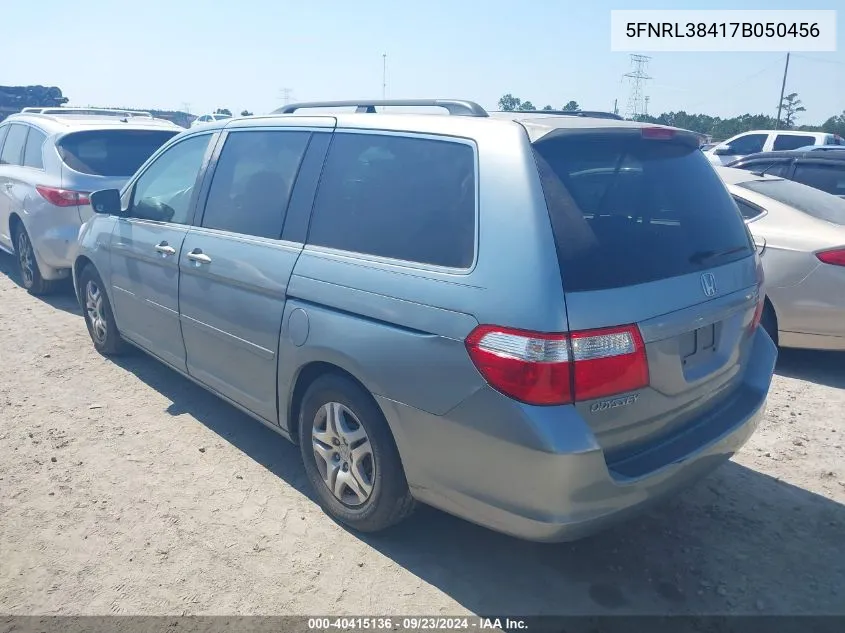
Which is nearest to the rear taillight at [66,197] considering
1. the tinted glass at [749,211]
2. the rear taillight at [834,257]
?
the tinted glass at [749,211]

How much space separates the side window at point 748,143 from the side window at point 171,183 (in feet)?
50.0

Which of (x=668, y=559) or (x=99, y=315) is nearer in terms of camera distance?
(x=668, y=559)

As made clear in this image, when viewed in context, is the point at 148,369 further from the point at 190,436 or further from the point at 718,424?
the point at 718,424

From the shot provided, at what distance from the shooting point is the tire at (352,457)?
290 cm

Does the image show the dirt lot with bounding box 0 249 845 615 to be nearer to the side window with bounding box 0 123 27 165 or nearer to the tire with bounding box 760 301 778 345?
the tire with bounding box 760 301 778 345

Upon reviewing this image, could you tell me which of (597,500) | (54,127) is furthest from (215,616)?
(54,127)

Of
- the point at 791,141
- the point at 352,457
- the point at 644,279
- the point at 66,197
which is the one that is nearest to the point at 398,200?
the point at 644,279

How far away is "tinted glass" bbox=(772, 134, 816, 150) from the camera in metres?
15.7

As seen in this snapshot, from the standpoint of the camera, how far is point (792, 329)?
517 centimetres

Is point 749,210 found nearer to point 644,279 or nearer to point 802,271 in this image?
point 802,271

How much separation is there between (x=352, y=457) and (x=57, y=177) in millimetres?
5276

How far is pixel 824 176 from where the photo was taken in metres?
7.33

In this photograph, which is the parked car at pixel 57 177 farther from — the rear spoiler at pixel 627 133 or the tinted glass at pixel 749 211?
the tinted glass at pixel 749 211

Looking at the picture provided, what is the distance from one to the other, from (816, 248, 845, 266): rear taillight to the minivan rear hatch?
2.30 m
